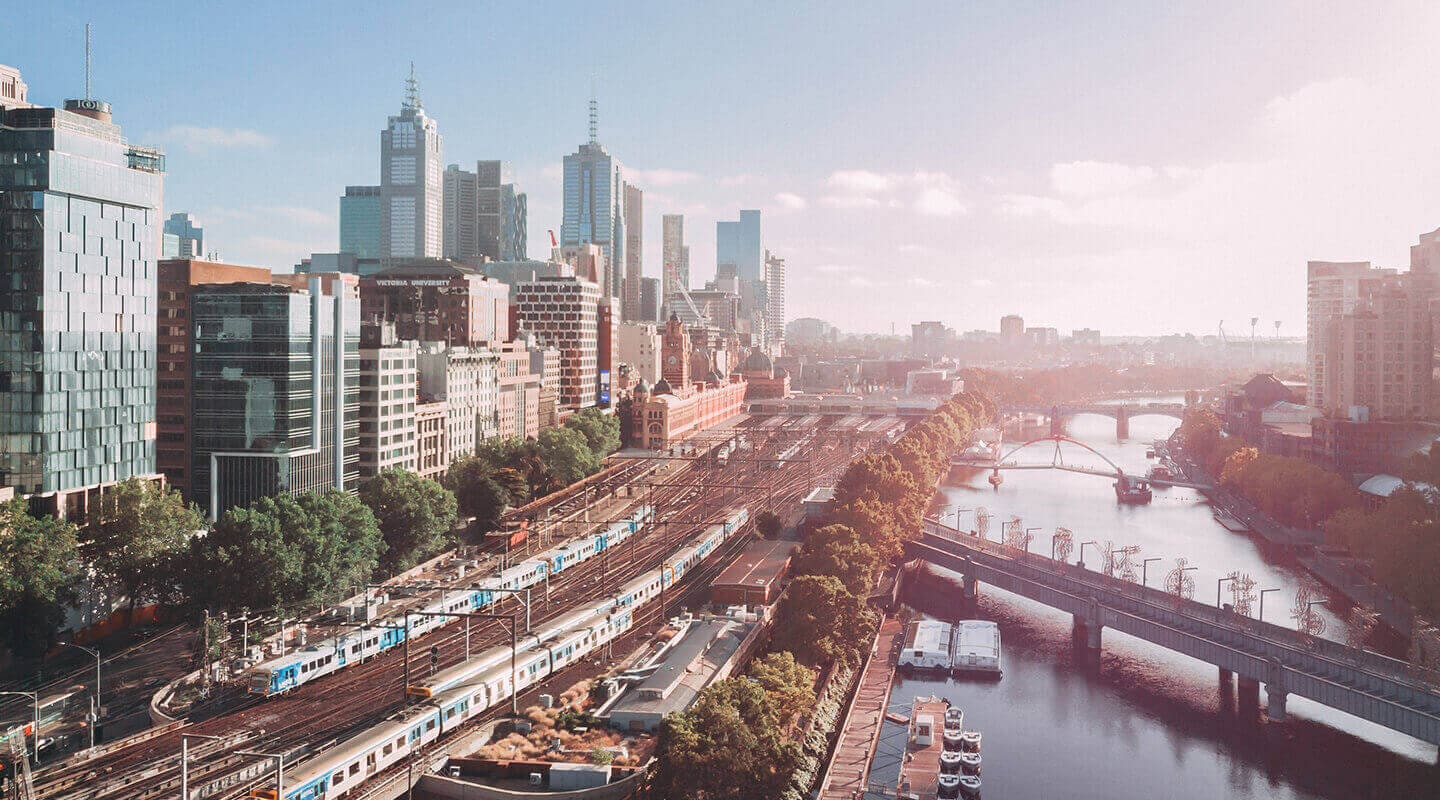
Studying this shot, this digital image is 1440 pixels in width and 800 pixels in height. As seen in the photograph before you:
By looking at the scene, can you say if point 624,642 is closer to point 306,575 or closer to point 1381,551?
point 306,575

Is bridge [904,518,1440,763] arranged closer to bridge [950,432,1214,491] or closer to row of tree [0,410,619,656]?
row of tree [0,410,619,656]

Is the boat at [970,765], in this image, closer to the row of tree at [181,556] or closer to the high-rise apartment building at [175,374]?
the row of tree at [181,556]

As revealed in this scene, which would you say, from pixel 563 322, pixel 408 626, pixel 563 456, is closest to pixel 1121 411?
pixel 563 322

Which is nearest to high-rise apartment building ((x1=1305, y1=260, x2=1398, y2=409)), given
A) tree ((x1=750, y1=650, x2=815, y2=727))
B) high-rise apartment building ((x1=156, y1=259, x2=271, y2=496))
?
tree ((x1=750, y1=650, x2=815, y2=727))

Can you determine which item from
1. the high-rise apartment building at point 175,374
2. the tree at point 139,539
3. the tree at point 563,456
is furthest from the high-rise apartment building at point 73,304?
the tree at point 563,456

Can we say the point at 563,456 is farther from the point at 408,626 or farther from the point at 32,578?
the point at 32,578

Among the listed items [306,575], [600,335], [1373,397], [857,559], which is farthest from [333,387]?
[1373,397]
